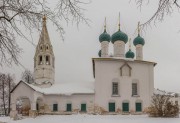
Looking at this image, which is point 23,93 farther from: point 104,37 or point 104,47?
point 104,37

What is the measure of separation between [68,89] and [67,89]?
106 mm

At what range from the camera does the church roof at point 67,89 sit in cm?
3416

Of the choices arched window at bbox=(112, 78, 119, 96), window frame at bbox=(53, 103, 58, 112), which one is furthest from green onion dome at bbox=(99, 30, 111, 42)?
window frame at bbox=(53, 103, 58, 112)

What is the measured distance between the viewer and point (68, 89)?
116ft

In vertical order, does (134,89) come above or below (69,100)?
above

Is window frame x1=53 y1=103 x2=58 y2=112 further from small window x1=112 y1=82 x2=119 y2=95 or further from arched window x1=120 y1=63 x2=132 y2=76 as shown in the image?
arched window x1=120 y1=63 x2=132 y2=76

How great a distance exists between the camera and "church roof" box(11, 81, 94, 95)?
112 ft

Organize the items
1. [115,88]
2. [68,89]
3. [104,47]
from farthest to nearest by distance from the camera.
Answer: [104,47], [68,89], [115,88]

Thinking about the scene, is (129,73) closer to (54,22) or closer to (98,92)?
(98,92)

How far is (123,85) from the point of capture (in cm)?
3406

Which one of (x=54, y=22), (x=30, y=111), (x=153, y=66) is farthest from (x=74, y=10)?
(x=153, y=66)

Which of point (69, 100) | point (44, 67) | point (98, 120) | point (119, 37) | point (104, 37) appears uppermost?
point (104, 37)

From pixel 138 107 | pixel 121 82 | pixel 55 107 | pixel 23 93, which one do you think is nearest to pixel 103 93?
pixel 121 82

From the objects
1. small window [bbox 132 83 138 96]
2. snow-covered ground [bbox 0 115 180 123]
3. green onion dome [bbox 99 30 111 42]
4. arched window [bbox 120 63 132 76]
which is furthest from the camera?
green onion dome [bbox 99 30 111 42]
